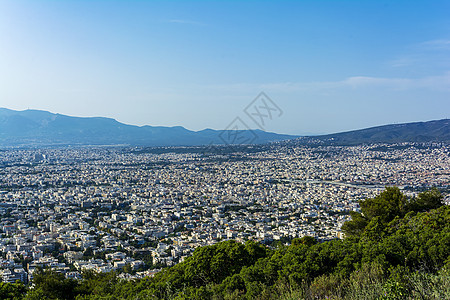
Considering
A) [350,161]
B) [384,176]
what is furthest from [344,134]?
[384,176]

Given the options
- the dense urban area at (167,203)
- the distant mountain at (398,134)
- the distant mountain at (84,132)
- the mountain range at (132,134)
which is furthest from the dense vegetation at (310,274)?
the distant mountain at (84,132)

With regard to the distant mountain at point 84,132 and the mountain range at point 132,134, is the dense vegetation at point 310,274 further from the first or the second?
the distant mountain at point 84,132

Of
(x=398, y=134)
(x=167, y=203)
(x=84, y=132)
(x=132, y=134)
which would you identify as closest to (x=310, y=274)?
(x=167, y=203)

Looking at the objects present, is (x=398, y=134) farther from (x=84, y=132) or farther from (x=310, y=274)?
(x=84, y=132)

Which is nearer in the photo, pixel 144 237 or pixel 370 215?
pixel 370 215

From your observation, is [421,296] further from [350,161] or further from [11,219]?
[350,161]

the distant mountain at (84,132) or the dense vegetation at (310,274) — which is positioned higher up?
the distant mountain at (84,132)

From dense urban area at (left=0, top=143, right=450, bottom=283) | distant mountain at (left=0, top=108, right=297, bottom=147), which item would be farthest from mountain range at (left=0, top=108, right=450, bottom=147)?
dense urban area at (left=0, top=143, right=450, bottom=283)
